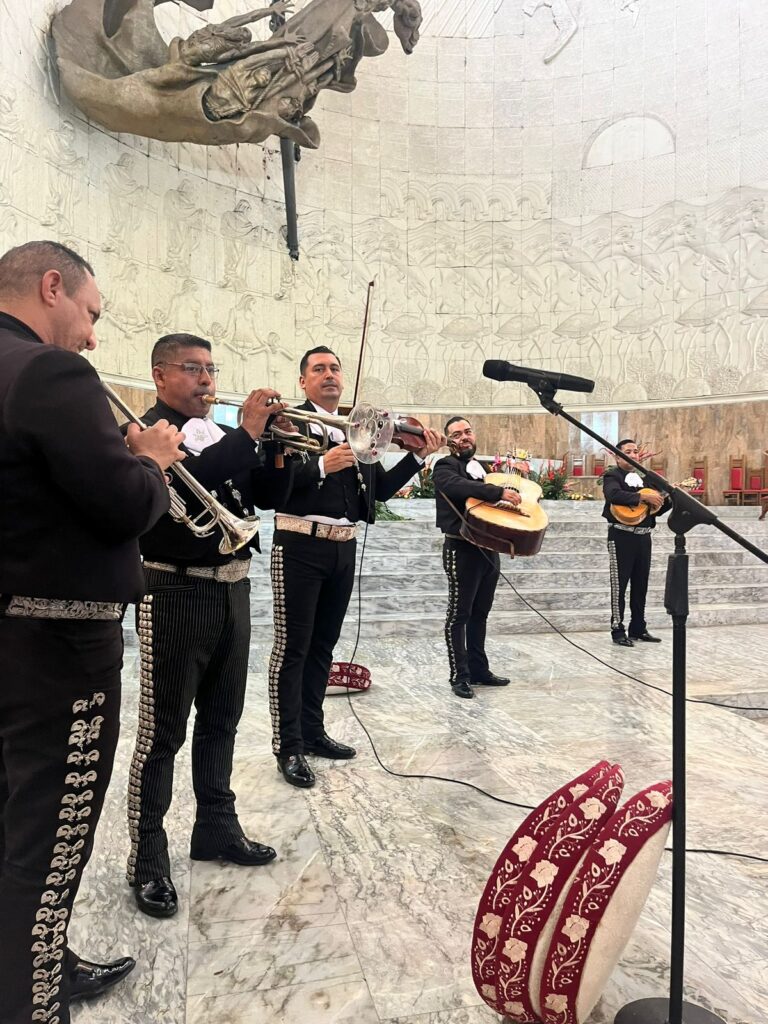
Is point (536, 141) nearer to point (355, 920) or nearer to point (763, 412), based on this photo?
point (763, 412)

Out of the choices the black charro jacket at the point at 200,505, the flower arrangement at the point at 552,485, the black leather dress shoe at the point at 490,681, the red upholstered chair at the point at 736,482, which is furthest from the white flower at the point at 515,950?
the red upholstered chair at the point at 736,482

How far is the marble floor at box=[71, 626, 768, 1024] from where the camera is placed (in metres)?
1.78

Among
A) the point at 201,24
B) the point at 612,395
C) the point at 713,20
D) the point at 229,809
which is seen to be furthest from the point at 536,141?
the point at 229,809

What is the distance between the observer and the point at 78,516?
142 cm

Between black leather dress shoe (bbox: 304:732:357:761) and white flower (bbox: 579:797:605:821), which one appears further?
black leather dress shoe (bbox: 304:732:357:761)

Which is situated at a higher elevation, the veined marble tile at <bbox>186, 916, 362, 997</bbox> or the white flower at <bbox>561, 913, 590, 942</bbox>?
the white flower at <bbox>561, 913, 590, 942</bbox>

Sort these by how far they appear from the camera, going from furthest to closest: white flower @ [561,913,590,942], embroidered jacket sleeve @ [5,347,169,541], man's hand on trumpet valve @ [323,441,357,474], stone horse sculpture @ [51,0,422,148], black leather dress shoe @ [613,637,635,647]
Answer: stone horse sculpture @ [51,0,422,148], black leather dress shoe @ [613,637,635,647], man's hand on trumpet valve @ [323,441,357,474], white flower @ [561,913,590,942], embroidered jacket sleeve @ [5,347,169,541]

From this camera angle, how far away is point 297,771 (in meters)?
3.12

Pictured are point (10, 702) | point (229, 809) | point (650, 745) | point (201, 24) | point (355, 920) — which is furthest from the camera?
point (201, 24)

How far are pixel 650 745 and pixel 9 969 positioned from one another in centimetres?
318

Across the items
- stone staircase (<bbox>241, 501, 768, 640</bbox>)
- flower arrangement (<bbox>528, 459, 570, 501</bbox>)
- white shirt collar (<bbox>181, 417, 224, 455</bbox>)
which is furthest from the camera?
flower arrangement (<bbox>528, 459, 570, 501</bbox>)

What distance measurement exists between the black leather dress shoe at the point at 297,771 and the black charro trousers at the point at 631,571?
4044mm

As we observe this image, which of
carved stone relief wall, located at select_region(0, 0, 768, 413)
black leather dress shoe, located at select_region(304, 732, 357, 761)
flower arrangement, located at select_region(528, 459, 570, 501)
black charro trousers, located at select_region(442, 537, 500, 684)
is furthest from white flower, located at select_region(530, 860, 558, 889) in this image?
A: carved stone relief wall, located at select_region(0, 0, 768, 413)

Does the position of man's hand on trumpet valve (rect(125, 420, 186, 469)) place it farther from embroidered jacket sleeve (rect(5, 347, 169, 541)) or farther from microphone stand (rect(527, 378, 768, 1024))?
microphone stand (rect(527, 378, 768, 1024))
